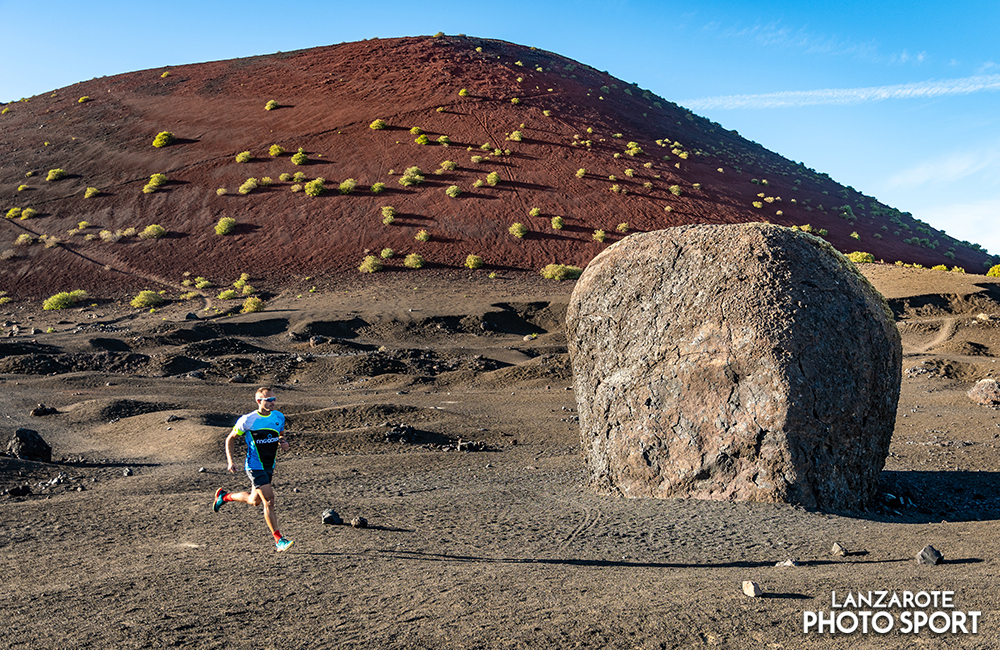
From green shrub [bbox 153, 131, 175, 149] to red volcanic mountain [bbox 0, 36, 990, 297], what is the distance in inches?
27.9

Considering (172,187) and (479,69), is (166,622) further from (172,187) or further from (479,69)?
(479,69)

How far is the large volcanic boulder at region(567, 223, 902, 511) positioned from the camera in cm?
755

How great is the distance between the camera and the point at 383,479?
10469 millimetres

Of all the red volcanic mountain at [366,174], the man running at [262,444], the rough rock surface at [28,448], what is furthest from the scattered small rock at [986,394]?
the red volcanic mountain at [366,174]

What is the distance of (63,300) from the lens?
3375 cm

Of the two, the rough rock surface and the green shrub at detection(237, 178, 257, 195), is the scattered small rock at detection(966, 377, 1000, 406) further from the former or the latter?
the green shrub at detection(237, 178, 257, 195)

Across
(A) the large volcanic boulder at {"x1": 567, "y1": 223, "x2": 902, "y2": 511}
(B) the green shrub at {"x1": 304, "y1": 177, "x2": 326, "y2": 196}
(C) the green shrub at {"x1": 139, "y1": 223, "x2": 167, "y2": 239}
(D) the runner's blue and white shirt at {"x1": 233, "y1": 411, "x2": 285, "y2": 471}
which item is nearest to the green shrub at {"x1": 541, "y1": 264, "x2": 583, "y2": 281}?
(B) the green shrub at {"x1": 304, "y1": 177, "x2": 326, "y2": 196}

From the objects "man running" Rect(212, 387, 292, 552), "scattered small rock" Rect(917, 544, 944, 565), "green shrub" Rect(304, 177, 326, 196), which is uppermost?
"green shrub" Rect(304, 177, 326, 196)

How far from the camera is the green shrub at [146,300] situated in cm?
3369

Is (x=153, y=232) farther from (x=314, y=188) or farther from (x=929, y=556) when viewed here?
(x=929, y=556)

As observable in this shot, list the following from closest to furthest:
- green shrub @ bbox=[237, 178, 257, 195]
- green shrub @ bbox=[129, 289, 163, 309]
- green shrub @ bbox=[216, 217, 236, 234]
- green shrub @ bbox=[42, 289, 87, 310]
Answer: green shrub @ bbox=[42, 289, 87, 310] < green shrub @ bbox=[129, 289, 163, 309] < green shrub @ bbox=[216, 217, 236, 234] < green shrub @ bbox=[237, 178, 257, 195]

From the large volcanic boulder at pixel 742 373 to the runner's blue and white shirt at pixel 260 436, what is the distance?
392 cm

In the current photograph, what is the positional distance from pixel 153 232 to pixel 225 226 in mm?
4055

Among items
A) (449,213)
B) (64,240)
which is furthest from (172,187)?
(449,213)
